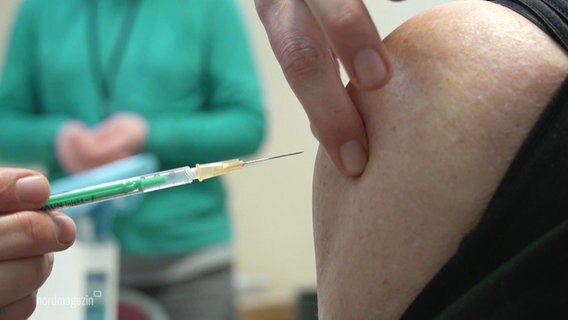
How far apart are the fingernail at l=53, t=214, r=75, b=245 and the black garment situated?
17.0 inches

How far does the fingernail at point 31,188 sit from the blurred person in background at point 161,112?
3.12ft

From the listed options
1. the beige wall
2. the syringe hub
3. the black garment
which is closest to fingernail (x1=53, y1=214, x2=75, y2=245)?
the syringe hub

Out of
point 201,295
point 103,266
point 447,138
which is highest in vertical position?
point 447,138

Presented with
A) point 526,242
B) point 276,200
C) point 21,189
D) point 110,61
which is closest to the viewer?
point 526,242

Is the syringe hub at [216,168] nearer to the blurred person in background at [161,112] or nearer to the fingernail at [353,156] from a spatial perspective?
the fingernail at [353,156]

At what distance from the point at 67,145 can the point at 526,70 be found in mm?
1357

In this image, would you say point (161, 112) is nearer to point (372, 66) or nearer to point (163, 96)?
point (163, 96)

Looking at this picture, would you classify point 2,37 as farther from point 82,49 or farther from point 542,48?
point 542,48

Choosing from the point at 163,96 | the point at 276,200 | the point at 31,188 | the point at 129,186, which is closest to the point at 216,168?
the point at 129,186

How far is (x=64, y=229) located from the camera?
0.83 m

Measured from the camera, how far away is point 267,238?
3.00 meters

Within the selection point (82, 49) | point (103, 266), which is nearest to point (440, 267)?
point (103, 266)

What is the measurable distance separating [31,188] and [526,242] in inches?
19.7

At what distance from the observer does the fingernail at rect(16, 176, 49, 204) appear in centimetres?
79
